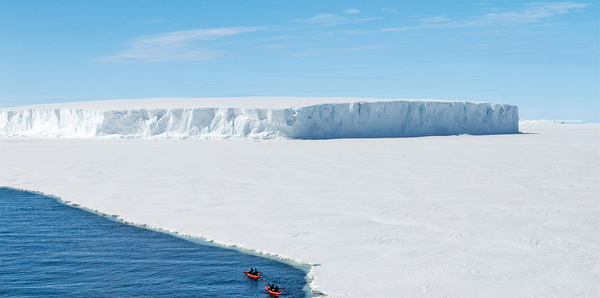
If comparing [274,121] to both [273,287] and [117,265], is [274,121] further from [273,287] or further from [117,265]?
[273,287]

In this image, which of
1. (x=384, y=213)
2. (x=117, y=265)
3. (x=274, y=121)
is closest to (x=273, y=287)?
(x=117, y=265)

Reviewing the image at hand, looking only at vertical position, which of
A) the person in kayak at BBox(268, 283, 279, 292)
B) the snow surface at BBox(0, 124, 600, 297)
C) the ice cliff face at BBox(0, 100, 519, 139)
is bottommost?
the person in kayak at BBox(268, 283, 279, 292)

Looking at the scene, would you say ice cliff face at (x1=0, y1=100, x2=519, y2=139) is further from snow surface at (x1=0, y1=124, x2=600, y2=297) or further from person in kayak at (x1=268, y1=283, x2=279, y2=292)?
person in kayak at (x1=268, y1=283, x2=279, y2=292)

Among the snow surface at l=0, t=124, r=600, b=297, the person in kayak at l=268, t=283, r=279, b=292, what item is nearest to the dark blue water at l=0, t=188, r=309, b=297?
the person in kayak at l=268, t=283, r=279, b=292

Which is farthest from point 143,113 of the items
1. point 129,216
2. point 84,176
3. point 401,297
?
point 401,297

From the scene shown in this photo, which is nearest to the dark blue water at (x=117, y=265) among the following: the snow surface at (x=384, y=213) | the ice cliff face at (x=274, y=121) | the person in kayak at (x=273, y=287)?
the person in kayak at (x=273, y=287)

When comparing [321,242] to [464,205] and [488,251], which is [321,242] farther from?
[464,205]
